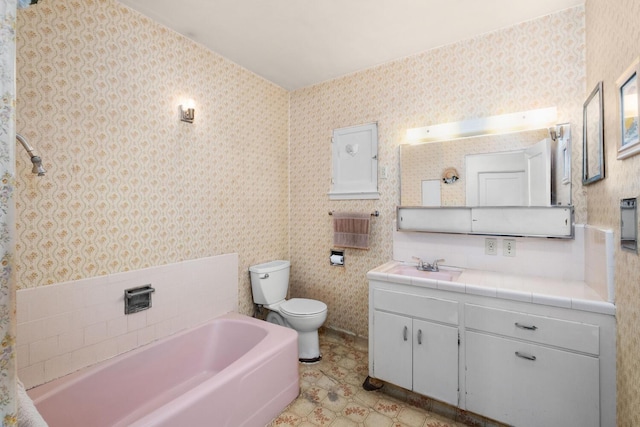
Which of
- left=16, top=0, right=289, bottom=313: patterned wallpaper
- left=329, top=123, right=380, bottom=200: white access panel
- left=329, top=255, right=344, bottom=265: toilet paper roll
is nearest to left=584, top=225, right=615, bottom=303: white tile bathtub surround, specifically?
left=329, top=123, right=380, bottom=200: white access panel

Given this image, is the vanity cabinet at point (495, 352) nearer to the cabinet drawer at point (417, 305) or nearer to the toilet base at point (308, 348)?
the cabinet drawer at point (417, 305)

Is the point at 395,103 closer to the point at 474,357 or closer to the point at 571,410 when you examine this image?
the point at 474,357

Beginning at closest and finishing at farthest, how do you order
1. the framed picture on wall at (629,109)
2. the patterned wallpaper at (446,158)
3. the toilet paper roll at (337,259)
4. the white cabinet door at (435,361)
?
the framed picture on wall at (629,109), the white cabinet door at (435,361), the patterned wallpaper at (446,158), the toilet paper roll at (337,259)

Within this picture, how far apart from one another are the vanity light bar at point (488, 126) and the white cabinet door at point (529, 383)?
4.59 ft

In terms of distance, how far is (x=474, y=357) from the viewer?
5.67 ft

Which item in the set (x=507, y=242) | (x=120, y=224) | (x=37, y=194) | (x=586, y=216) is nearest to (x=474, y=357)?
(x=507, y=242)

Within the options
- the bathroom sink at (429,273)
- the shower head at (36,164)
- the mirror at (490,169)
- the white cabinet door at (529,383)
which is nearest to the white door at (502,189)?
the mirror at (490,169)

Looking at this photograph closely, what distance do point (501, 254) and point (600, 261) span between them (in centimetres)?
58

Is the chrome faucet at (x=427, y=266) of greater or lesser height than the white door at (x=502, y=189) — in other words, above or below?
below

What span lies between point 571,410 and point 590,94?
67.4 inches

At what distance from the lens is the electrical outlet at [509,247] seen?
206 centimetres

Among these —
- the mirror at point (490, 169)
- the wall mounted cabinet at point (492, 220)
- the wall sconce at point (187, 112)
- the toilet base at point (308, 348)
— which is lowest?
the toilet base at point (308, 348)

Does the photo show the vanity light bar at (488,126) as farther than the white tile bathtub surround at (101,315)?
Yes

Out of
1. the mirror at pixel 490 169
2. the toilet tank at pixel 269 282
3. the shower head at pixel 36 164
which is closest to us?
the shower head at pixel 36 164
